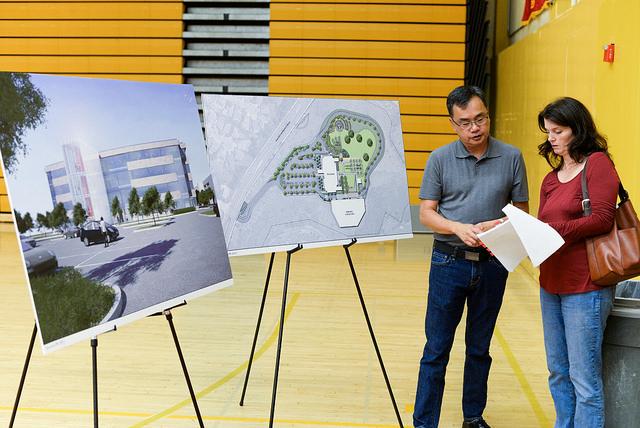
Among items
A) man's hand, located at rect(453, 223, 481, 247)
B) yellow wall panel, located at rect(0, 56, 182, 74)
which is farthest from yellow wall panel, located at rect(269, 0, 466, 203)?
man's hand, located at rect(453, 223, 481, 247)

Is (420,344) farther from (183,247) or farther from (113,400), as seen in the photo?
(183,247)

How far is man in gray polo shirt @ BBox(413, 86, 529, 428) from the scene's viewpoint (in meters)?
2.80

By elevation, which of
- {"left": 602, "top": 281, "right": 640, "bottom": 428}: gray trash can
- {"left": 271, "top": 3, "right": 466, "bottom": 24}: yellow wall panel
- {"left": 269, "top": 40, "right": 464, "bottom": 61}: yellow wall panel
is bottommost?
{"left": 602, "top": 281, "right": 640, "bottom": 428}: gray trash can

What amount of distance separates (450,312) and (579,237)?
685mm

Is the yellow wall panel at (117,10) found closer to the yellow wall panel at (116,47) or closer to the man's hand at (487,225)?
the yellow wall panel at (116,47)

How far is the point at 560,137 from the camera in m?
2.51

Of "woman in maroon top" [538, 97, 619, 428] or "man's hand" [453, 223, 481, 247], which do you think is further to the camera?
"man's hand" [453, 223, 481, 247]

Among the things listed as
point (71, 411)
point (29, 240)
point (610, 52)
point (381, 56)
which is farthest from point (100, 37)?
point (29, 240)

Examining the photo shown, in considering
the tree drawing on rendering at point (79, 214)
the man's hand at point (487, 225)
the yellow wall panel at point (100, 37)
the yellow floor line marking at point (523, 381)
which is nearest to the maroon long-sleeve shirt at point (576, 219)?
the man's hand at point (487, 225)

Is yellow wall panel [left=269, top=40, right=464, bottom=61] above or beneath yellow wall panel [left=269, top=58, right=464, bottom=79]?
above

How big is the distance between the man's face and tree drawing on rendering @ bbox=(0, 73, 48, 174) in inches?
60.3

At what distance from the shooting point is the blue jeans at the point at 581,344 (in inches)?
97.0

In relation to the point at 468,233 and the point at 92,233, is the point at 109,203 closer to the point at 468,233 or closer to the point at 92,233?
the point at 92,233

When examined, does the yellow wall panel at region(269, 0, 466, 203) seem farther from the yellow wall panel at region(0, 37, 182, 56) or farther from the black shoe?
the black shoe
